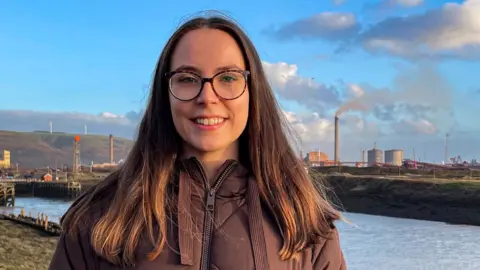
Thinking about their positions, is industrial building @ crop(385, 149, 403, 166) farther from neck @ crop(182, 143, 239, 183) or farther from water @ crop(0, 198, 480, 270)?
neck @ crop(182, 143, 239, 183)

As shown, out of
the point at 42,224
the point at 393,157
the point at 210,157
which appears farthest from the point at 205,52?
the point at 393,157

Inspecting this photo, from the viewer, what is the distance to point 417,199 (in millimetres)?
44875

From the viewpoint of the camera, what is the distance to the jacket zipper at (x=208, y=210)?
2.03m

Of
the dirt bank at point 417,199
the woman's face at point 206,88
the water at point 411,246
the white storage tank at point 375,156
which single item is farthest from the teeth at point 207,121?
the white storage tank at point 375,156

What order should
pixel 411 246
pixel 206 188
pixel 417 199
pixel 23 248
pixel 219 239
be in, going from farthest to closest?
pixel 417 199 < pixel 411 246 < pixel 23 248 < pixel 206 188 < pixel 219 239

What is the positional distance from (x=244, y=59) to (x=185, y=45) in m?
0.24

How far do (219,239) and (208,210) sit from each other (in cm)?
12

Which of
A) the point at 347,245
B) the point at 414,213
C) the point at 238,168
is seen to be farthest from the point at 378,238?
the point at 238,168

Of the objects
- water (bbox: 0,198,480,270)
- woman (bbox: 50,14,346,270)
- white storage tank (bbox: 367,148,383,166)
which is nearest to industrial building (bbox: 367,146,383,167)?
white storage tank (bbox: 367,148,383,166)

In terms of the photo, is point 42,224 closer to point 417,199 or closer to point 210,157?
point 210,157

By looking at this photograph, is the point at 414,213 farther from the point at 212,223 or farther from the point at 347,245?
the point at 212,223

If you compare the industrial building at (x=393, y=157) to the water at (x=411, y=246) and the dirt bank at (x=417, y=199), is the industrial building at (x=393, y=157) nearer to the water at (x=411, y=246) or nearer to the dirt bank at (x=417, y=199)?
the dirt bank at (x=417, y=199)

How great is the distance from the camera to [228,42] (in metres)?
2.24

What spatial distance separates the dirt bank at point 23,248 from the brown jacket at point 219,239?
14.5 meters
